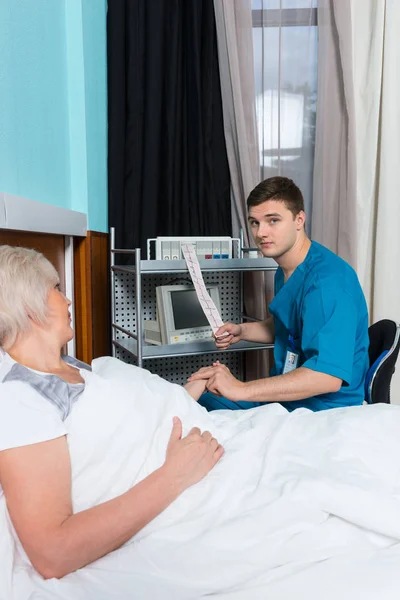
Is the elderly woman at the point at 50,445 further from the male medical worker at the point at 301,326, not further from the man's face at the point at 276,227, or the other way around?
the man's face at the point at 276,227

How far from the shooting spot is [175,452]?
103cm

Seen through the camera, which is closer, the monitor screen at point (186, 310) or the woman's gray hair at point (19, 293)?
the woman's gray hair at point (19, 293)

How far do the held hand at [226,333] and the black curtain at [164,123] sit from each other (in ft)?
2.51

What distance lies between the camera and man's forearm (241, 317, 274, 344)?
225 cm

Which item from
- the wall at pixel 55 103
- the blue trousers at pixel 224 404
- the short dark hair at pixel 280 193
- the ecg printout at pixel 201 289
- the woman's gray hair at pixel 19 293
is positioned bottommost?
the blue trousers at pixel 224 404

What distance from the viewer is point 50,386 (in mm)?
987

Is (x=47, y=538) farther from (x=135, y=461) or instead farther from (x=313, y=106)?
(x=313, y=106)

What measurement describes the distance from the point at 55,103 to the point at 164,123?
92 centimetres

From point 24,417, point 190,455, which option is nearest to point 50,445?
point 24,417

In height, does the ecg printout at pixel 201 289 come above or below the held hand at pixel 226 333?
above

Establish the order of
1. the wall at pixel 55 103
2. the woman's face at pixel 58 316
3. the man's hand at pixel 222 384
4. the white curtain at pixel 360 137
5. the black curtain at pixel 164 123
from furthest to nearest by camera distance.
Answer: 1. the white curtain at pixel 360 137
2. the black curtain at pixel 164 123
3. the man's hand at pixel 222 384
4. the wall at pixel 55 103
5. the woman's face at pixel 58 316

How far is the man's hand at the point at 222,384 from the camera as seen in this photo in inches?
63.4

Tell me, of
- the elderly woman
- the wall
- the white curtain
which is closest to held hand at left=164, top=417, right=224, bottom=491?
the elderly woman

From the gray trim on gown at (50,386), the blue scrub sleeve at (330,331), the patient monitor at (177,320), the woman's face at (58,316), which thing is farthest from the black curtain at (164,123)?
the gray trim on gown at (50,386)
